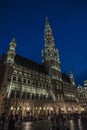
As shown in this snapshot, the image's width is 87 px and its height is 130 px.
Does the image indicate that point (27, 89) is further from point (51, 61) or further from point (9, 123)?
point (9, 123)

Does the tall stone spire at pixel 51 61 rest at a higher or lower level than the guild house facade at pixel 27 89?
higher

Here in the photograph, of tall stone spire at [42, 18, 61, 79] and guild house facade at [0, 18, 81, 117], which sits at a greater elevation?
tall stone spire at [42, 18, 61, 79]

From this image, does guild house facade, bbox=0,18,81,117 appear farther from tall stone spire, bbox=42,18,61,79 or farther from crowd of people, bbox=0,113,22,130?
crowd of people, bbox=0,113,22,130

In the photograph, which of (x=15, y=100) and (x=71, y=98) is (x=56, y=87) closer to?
(x=71, y=98)

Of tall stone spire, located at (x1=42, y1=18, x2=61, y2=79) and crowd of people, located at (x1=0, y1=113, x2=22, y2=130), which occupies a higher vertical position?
tall stone spire, located at (x1=42, y1=18, x2=61, y2=79)

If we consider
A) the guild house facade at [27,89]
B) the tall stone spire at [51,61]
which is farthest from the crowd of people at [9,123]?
the tall stone spire at [51,61]

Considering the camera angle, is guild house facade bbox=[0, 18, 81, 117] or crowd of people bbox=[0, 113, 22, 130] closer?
crowd of people bbox=[0, 113, 22, 130]

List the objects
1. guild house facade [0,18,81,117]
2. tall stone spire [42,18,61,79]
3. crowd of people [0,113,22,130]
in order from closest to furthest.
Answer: crowd of people [0,113,22,130] → guild house facade [0,18,81,117] → tall stone spire [42,18,61,79]

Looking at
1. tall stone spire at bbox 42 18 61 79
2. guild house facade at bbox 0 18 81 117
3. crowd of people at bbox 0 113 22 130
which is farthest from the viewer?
tall stone spire at bbox 42 18 61 79

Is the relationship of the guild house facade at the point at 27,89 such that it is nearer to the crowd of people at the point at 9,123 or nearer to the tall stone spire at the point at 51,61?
the tall stone spire at the point at 51,61

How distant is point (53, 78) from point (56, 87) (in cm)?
492

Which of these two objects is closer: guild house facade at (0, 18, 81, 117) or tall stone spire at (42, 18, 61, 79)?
guild house facade at (0, 18, 81, 117)

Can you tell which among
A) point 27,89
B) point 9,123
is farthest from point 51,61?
point 9,123

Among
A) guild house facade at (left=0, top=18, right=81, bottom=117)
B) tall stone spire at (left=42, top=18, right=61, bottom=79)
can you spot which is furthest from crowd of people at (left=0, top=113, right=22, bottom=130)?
tall stone spire at (left=42, top=18, right=61, bottom=79)
